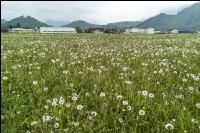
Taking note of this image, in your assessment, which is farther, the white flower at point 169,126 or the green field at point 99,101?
the green field at point 99,101

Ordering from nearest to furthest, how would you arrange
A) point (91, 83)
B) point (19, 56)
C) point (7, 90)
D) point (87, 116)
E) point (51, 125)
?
point (51, 125)
point (87, 116)
point (7, 90)
point (91, 83)
point (19, 56)

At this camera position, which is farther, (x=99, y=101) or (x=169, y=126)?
(x=99, y=101)

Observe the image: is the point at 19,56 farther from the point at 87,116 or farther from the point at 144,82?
the point at 87,116

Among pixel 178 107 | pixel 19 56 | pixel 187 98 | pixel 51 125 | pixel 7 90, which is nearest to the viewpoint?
pixel 51 125

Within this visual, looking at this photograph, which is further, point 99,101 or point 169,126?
point 99,101

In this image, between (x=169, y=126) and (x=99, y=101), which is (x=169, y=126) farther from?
(x=99, y=101)

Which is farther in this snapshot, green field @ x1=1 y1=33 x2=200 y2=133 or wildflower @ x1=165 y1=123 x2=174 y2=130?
green field @ x1=1 y1=33 x2=200 y2=133

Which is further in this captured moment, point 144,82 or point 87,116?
point 144,82

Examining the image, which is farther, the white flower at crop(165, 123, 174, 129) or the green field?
the green field

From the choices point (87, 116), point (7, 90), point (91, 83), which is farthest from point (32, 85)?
point (87, 116)

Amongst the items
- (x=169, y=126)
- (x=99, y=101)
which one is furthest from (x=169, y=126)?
(x=99, y=101)

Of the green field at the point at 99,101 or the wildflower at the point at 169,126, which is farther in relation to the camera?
the green field at the point at 99,101

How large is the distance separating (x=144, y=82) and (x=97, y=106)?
207 cm

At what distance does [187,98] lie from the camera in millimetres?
7199
